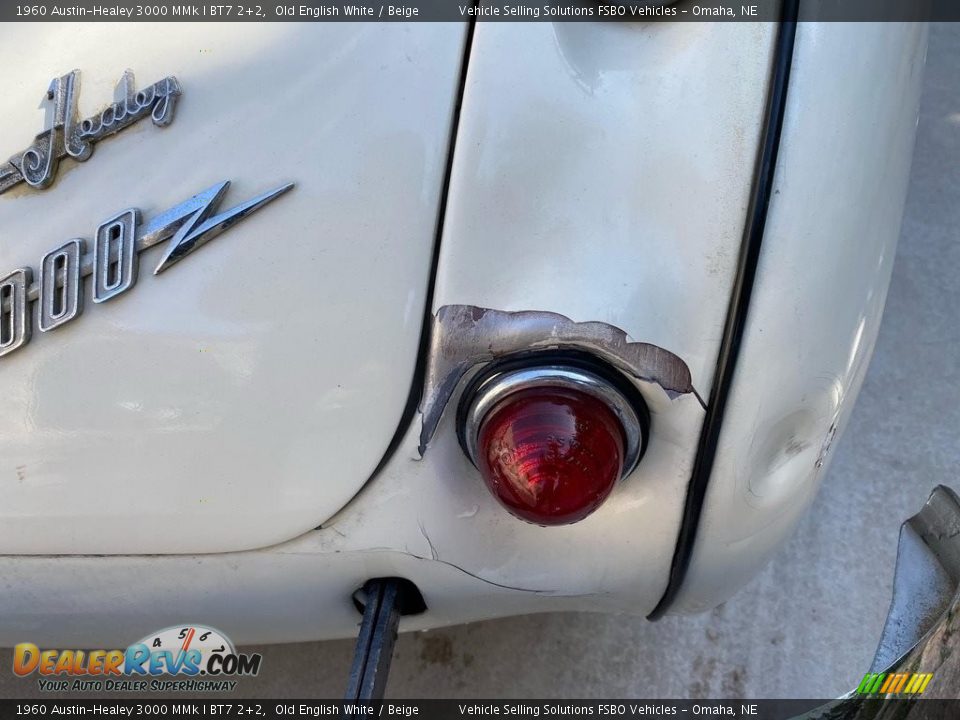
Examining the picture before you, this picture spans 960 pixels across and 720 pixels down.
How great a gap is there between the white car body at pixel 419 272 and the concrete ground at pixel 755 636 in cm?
101

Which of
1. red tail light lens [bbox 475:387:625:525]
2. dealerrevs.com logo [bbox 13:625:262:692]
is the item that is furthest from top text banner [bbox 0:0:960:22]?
dealerrevs.com logo [bbox 13:625:262:692]

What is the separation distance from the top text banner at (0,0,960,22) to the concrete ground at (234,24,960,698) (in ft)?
4.99

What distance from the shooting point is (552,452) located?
1119 mm

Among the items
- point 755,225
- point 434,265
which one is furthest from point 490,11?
point 755,225

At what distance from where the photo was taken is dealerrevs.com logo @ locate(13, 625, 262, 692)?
154cm

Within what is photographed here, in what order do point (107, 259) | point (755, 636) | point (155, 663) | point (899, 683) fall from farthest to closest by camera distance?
1. point (755, 636)
2. point (155, 663)
3. point (899, 683)
4. point (107, 259)

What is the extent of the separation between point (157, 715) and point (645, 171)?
6.59 ft

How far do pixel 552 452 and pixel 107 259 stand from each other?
Result: 73 centimetres

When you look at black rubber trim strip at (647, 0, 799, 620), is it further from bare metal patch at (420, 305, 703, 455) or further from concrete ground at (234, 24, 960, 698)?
concrete ground at (234, 24, 960, 698)

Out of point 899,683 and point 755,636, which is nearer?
point 899,683

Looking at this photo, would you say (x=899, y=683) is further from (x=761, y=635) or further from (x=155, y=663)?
(x=155, y=663)

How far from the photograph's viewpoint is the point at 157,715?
225 centimetres

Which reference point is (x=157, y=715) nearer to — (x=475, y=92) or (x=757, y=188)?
(x=475, y=92)

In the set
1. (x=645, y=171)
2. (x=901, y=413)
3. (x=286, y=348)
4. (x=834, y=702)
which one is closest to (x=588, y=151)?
(x=645, y=171)
